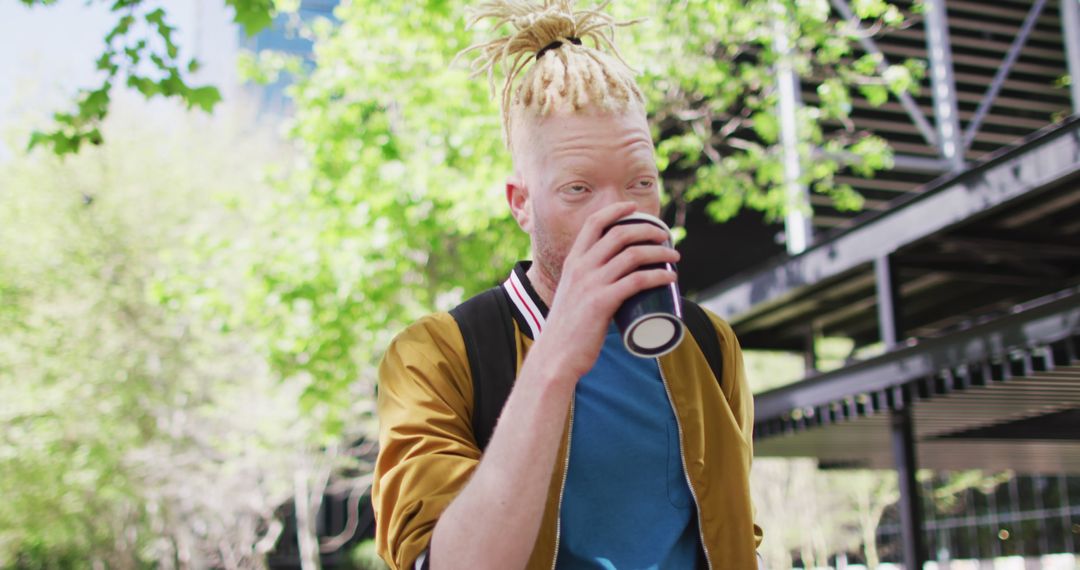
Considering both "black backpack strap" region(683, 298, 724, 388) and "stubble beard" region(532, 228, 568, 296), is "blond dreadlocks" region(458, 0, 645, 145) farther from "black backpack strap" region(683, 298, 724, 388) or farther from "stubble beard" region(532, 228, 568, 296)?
"black backpack strap" region(683, 298, 724, 388)

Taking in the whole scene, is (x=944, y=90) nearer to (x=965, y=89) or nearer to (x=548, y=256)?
(x=965, y=89)

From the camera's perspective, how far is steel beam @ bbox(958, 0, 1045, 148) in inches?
556

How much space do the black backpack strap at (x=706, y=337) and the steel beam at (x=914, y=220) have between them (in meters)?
6.18

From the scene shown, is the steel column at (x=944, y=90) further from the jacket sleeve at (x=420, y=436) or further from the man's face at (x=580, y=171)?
the jacket sleeve at (x=420, y=436)

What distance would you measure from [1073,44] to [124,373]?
671 inches

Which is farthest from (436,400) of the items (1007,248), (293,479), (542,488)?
(293,479)

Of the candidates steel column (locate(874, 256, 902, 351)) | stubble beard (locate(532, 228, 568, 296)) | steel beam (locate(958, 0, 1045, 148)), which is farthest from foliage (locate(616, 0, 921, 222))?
stubble beard (locate(532, 228, 568, 296))

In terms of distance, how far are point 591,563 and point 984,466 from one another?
15.2 meters

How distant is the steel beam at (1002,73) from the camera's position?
14133mm

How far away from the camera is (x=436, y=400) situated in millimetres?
1514

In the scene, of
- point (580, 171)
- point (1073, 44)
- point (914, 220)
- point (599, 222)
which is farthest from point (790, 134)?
point (599, 222)

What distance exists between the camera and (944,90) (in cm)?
1409

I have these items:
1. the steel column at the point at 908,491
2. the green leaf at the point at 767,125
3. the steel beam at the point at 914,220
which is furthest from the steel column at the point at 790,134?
the steel column at the point at 908,491

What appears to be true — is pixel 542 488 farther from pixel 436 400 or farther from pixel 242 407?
pixel 242 407
